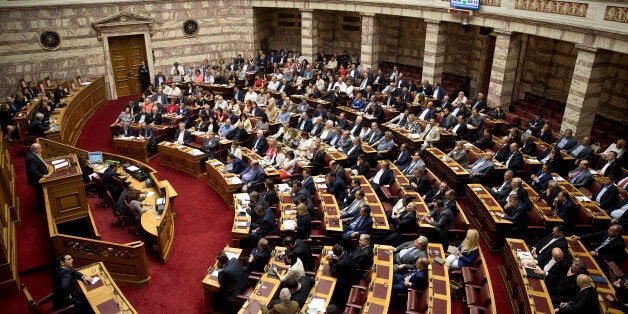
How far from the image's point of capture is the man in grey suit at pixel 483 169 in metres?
12.1

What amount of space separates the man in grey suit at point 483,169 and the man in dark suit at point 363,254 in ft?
15.8

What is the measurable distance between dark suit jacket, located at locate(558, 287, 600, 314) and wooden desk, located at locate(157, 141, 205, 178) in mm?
10702

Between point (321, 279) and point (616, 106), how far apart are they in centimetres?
1386

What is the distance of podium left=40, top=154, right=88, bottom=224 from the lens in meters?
10.1

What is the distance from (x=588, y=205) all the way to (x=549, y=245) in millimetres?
2458

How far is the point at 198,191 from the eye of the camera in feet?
44.6

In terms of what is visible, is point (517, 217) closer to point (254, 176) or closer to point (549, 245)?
point (549, 245)

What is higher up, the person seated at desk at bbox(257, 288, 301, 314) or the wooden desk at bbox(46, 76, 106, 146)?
the wooden desk at bbox(46, 76, 106, 146)

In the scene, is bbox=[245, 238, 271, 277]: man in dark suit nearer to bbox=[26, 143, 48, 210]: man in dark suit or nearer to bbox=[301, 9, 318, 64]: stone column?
bbox=[26, 143, 48, 210]: man in dark suit

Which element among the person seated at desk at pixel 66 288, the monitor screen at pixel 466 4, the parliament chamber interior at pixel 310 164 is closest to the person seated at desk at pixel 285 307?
the parliament chamber interior at pixel 310 164

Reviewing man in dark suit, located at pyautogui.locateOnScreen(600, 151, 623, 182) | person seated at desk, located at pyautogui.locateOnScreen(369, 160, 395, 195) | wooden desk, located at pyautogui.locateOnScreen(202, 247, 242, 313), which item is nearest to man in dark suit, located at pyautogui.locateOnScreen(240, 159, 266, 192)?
person seated at desk, located at pyautogui.locateOnScreen(369, 160, 395, 195)

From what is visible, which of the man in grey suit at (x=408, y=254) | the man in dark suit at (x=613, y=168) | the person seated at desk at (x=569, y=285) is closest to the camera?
the person seated at desk at (x=569, y=285)

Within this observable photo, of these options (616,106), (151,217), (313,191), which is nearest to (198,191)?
(151,217)

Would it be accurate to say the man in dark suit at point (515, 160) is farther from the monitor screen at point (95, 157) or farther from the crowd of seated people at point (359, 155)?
the monitor screen at point (95, 157)
